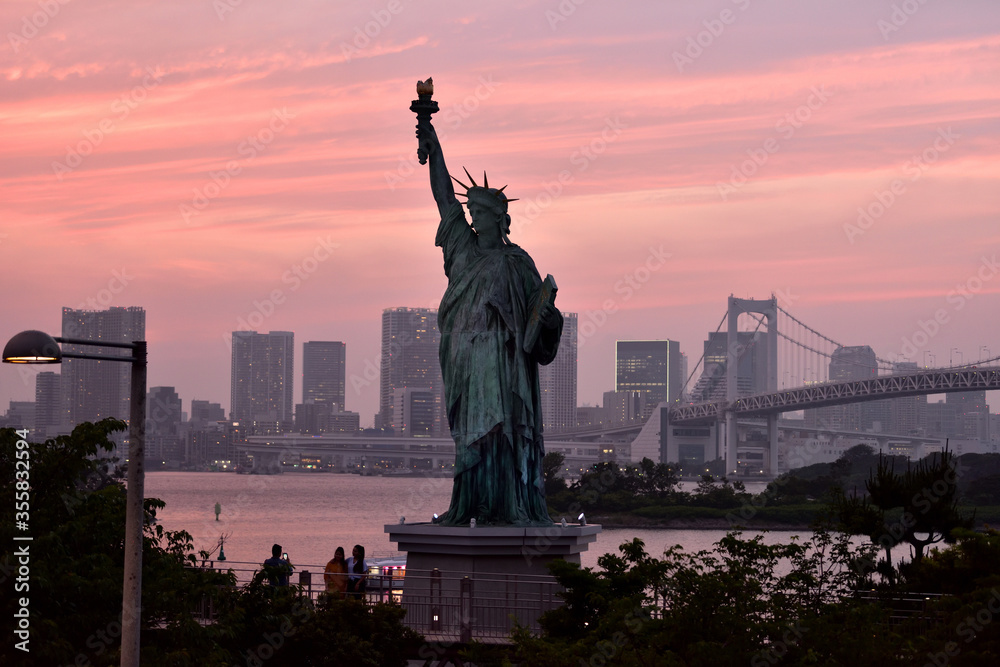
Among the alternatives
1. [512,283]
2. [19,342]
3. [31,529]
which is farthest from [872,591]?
[19,342]

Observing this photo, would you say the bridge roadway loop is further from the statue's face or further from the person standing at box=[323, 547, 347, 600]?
the person standing at box=[323, 547, 347, 600]

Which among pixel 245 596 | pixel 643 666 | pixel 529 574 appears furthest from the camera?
pixel 529 574

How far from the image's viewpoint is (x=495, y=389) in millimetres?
16188

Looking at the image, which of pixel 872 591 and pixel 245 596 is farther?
pixel 872 591

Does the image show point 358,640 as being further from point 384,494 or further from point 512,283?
point 384,494

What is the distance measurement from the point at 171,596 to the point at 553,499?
57306 millimetres

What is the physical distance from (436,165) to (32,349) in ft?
31.8

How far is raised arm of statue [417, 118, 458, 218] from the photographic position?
664 inches

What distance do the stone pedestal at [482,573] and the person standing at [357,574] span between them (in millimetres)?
494

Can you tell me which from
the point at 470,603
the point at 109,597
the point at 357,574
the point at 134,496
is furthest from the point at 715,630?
the point at 357,574

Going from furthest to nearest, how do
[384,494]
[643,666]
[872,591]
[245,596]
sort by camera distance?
[384,494]
[872,591]
[245,596]
[643,666]

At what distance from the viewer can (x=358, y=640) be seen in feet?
43.9

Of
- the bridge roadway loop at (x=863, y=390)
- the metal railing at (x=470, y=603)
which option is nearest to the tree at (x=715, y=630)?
the metal railing at (x=470, y=603)

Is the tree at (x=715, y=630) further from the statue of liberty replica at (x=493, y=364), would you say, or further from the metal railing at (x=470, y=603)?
the statue of liberty replica at (x=493, y=364)
